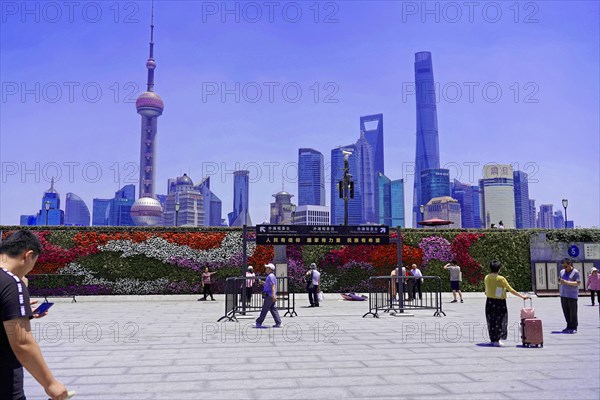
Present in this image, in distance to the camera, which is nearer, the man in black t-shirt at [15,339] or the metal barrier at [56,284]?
the man in black t-shirt at [15,339]

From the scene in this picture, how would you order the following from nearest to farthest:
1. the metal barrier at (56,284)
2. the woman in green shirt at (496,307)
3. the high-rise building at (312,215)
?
the woman in green shirt at (496,307), the metal barrier at (56,284), the high-rise building at (312,215)

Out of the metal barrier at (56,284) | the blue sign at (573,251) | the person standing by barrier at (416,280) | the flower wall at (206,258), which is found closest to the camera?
the person standing by barrier at (416,280)

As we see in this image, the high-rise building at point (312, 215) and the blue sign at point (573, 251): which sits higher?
the high-rise building at point (312, 215)

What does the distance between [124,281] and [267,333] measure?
647 inches

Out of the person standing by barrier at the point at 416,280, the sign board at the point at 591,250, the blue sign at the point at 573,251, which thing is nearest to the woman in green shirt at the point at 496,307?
the person standing by barrier at the point at 416,280

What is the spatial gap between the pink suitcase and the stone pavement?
286mm

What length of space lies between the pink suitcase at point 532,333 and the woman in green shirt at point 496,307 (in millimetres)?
451

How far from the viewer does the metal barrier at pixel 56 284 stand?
85.7 ft

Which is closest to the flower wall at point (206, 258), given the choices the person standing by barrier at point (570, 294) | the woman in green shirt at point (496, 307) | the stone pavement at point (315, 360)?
the stone pavement at point (315, 360)

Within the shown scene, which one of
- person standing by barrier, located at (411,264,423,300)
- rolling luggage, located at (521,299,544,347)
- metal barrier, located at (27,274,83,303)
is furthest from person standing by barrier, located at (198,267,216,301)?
rolling luggage, located at (521,299,544,347)

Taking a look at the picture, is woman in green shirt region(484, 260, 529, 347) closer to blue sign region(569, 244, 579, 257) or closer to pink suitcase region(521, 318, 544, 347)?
pink suitcase region(521, 318, 544, 347)

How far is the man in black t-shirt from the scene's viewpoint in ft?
10.4

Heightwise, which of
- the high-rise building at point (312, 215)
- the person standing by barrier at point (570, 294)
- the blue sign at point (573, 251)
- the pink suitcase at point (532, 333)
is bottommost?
the pink suitcase at point (532, 333)

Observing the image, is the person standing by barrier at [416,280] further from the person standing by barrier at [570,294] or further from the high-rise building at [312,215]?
the high-rise building at [312,215]
